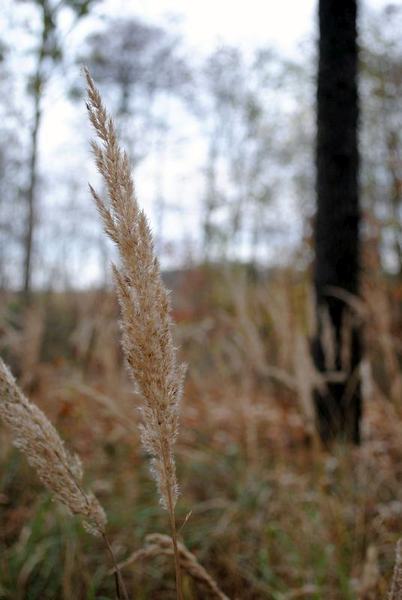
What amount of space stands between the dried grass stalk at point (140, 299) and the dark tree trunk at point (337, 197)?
2.92 meters

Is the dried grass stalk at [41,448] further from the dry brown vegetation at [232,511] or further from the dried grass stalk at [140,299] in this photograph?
the dry brown vegetation at [232,511]

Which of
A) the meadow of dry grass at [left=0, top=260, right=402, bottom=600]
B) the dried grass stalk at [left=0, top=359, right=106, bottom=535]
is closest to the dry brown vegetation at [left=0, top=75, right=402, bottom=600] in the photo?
the meadow of dry grass at [left=0, top=260, right=402, bottom=600]

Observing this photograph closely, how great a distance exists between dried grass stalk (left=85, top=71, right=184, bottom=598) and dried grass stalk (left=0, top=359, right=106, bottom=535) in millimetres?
124

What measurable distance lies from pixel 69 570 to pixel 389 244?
9.30 metres

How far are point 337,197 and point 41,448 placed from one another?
3.23 m

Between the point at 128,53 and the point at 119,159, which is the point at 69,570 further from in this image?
the point at 128,53

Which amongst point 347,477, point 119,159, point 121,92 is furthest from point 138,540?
point 121,92

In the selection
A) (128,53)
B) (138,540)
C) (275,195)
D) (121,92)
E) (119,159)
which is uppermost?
(128,53)

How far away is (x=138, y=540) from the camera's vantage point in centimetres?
211

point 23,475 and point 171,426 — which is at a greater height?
point 171,426

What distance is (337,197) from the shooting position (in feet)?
11.9

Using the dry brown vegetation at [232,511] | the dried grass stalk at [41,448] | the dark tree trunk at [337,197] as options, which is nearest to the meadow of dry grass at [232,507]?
the dry brown vegetation at [232,511]

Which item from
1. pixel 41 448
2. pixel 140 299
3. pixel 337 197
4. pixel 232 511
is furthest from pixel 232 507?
pixel 337 197

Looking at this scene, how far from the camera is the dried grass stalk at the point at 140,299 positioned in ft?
2.01
